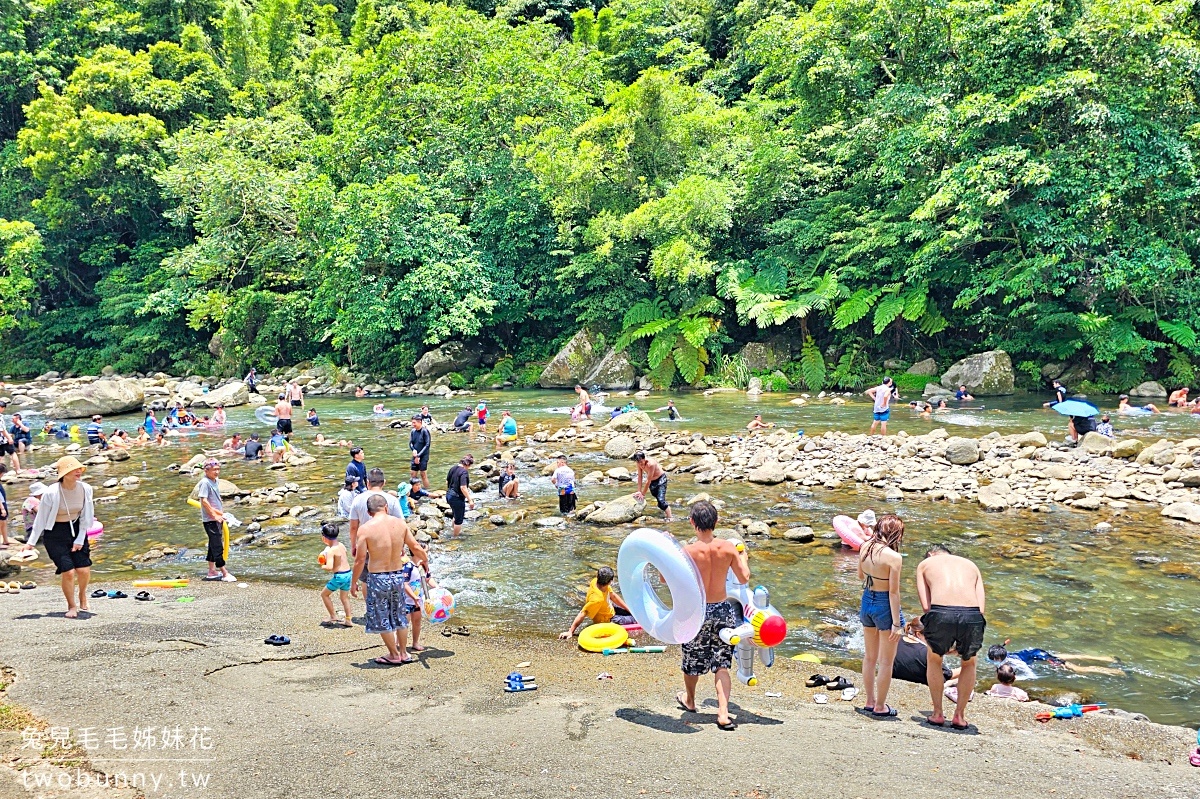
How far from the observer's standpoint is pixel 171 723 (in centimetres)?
564

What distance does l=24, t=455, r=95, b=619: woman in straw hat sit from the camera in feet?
26.2

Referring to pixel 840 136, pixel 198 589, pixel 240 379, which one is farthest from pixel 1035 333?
pixel 240 379

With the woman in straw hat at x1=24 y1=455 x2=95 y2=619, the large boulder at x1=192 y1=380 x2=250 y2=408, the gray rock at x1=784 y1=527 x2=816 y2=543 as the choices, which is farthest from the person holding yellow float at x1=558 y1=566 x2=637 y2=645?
the large boulder at x1=192 y1=380 x2=250 y2=408

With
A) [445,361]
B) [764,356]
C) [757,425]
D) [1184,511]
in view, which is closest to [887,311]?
[764,356]

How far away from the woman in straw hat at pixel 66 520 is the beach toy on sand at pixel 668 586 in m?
5.66

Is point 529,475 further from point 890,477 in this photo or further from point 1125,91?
point 1125,91

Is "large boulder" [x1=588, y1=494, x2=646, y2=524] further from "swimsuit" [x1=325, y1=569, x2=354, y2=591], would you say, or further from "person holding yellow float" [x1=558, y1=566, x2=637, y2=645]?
"swimsuit" [x1=325, y1=569, x2=354, y2=591]

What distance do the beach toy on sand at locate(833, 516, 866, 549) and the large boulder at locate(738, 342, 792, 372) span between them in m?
18.8

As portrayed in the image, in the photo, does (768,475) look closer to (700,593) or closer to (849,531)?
(849,531)

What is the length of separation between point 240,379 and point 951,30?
3287cm

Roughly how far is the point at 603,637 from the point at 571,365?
24.2 m

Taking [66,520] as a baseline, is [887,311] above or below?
above

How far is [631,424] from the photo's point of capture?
845 inches

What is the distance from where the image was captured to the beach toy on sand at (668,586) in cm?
571
